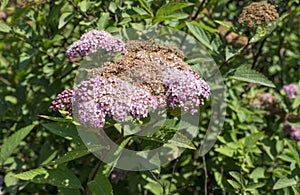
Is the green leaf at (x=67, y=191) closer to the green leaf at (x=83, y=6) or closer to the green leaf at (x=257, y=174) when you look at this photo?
the green leaf at (x=83, y=6)

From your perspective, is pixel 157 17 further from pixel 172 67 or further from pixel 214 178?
pixel 214 178

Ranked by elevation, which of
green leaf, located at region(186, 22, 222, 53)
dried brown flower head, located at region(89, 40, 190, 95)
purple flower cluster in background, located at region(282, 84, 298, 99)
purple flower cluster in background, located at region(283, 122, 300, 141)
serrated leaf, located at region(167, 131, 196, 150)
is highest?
dried brown flower head, located at region(89, 40, 190, 95)

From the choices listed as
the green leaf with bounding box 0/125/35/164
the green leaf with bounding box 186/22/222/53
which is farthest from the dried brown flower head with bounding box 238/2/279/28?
the green leaf with bounding box 0/125/35/164

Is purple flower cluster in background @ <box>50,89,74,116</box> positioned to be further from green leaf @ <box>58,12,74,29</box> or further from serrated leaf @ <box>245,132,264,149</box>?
serrated leaf @ <box>245,132,264,149</box>

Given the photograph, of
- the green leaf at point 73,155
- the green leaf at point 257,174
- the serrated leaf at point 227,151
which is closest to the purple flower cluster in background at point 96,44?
the green leaf at point 73,155

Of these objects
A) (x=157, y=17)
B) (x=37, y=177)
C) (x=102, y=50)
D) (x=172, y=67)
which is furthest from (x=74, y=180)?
(x=157, y=17)

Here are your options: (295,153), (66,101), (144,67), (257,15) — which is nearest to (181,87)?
(144,67)
